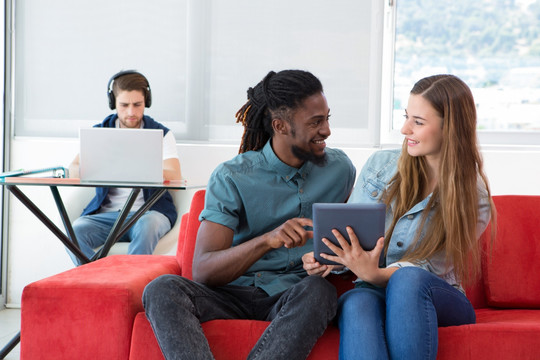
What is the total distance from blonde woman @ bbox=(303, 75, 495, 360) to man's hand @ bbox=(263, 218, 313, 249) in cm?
8

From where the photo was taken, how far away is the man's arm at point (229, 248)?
1.82m

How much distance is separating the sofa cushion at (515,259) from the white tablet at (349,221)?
0.66 m

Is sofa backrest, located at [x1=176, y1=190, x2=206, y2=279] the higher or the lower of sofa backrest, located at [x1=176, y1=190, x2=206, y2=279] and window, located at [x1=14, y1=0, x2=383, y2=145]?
the lower

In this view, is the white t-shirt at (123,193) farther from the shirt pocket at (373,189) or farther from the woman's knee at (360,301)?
the woman's knee at (360,301)

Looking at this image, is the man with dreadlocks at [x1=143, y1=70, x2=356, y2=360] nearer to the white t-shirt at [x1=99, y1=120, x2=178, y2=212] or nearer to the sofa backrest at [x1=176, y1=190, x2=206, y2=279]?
the sofa backrest at [x1=176, y1=190, x2=206, y2=279]

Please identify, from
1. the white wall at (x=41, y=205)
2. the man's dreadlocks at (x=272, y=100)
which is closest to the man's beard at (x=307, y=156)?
the man's dreadlocks at (x=272, y=100)

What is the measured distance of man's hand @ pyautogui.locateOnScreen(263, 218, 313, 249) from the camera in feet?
5.93

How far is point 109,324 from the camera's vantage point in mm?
1849

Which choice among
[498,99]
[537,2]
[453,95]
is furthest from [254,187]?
[537,2]

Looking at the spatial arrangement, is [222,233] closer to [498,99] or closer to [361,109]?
[361,109]

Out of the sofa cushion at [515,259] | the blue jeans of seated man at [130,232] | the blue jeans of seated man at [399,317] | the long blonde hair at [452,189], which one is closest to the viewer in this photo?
the blue jeans of seated man at [399,317]

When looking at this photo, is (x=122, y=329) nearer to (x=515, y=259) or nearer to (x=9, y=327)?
(x=515, y=259)

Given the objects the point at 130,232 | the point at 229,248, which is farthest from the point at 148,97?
the point at 229,248

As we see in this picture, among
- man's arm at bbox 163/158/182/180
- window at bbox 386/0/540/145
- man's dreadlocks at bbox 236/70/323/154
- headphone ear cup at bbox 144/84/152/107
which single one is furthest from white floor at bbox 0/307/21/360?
window at bbox 386/0/540/145
